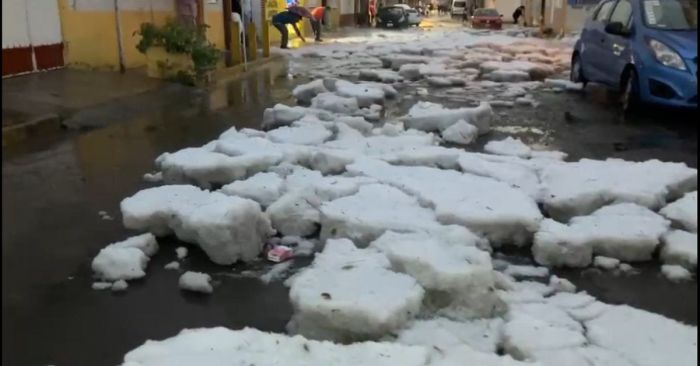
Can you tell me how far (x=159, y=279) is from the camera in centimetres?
413

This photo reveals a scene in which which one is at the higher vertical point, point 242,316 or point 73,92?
point 73,92

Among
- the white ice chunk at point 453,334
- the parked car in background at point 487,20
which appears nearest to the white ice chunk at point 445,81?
the white ice chunk at point 453,334

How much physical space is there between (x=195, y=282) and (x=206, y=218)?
0.50 m

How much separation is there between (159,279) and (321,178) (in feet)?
6.17

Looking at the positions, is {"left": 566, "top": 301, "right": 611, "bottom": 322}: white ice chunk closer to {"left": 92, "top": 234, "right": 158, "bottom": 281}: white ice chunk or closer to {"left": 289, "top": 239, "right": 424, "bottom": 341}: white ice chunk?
{"left": 289, "top": 239, "right": 424, "bottom": 341}: white ice chunk

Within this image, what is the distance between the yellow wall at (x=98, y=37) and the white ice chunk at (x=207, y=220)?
27.7ft

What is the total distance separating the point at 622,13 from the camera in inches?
389

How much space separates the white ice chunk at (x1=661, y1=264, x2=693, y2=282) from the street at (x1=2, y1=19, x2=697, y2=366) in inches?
1.7

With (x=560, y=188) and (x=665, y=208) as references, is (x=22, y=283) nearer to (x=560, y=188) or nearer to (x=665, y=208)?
(x=560, y=188)

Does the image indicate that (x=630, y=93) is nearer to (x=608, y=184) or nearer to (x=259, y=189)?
(x=608, y=184)

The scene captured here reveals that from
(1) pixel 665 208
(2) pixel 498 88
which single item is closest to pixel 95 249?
(1) pixel 665 208

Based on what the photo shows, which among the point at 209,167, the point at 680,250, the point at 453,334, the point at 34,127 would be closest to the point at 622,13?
the point at 680,250

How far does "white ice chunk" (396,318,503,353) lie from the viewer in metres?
3.14

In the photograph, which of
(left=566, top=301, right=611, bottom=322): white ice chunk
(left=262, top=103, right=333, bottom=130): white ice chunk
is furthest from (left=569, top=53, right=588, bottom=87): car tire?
(left=566, top=301, right=611, bottom=322): white ice chunk
